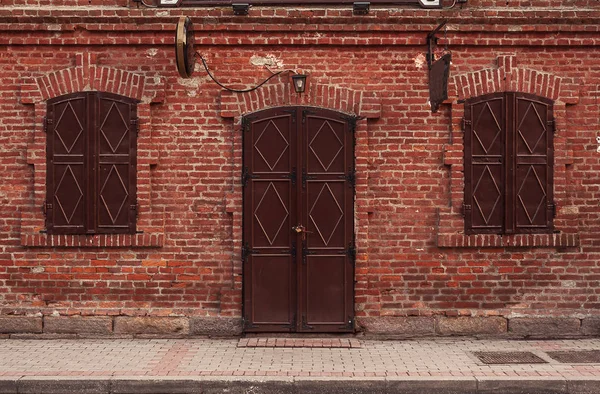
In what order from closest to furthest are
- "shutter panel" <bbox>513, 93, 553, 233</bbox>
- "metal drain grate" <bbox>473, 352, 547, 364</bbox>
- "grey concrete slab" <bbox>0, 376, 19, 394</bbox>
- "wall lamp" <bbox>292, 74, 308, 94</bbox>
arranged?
"grey concrete slab" <bbox>0, 376, 19, 394</bbox>, "metal drain grate" <bbox>473, 352, 547, 364</bbox>, "wall lamp" <bbox>292, 74, 308, 94</bbox>, "shutter panel" <bbox>513, 93, 553, 233</bbox>

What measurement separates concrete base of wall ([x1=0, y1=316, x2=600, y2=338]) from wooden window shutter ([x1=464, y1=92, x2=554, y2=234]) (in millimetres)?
1221

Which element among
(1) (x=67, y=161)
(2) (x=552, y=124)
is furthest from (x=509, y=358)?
(1) (x=67, y=161)

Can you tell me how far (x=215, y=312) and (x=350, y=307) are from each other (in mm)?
1768

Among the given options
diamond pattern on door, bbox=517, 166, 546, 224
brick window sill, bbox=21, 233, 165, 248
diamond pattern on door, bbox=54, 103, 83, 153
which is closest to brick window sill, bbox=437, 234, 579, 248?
diamond pattern on door, bbox=517, 166, 546, 224

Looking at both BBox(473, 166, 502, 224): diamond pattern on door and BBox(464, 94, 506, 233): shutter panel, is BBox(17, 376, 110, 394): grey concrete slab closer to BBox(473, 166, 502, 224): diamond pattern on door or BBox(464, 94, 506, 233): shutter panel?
BBox(464, 94, 506, 233): shutter panel

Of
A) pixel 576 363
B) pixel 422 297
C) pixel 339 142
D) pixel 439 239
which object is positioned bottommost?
pixel 576 363

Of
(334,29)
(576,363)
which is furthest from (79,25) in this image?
(576,363)

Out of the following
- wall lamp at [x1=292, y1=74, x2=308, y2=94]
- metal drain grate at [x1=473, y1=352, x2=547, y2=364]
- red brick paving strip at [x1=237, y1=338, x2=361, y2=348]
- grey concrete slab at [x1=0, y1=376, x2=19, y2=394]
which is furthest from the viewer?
wall lamp at [x1=292, y1=74, x2=308, y2=94]

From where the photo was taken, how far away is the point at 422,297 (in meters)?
9.23

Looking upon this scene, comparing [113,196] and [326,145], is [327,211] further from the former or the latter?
[113,196]

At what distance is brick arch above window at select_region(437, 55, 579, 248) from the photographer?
9133mm

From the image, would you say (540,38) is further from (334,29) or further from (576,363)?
(576,363)

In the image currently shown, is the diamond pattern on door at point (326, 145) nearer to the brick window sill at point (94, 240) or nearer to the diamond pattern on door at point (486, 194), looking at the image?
the diamond pattern on door at point (486, 194)

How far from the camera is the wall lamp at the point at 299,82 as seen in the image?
9.05 m
